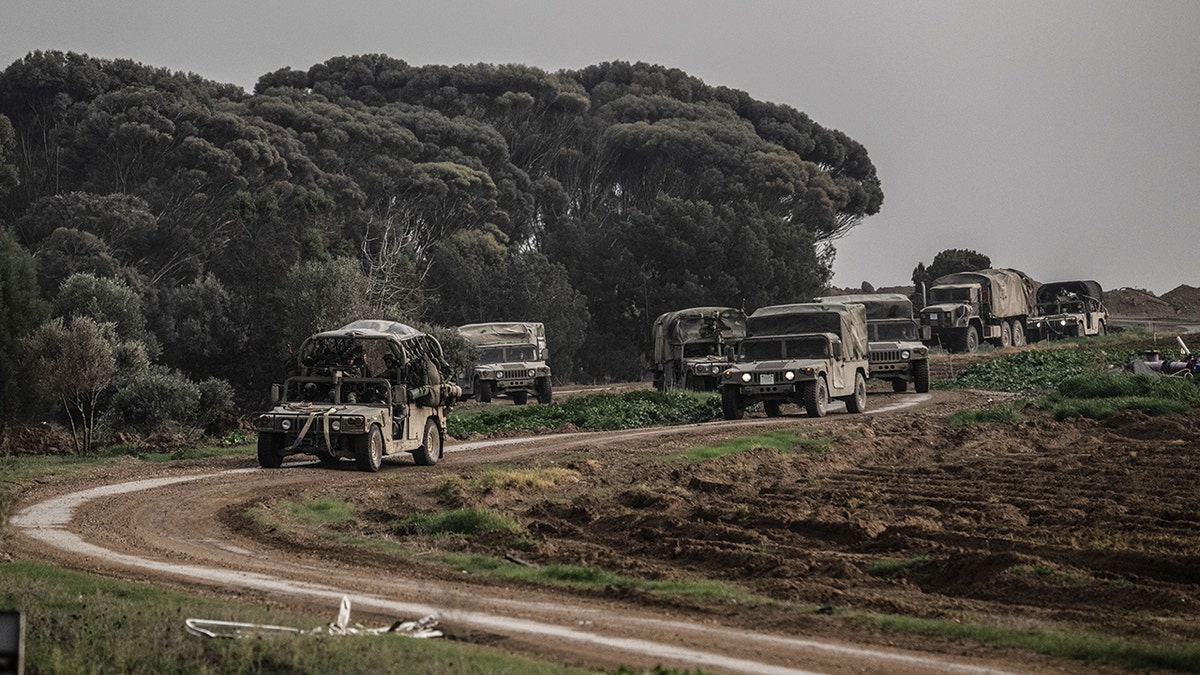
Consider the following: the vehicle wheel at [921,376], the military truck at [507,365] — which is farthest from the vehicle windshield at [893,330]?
Result: the military truck at [507,365]

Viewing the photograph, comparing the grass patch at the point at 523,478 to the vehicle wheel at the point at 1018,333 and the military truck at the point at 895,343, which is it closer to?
the military truck at the point at 895,343

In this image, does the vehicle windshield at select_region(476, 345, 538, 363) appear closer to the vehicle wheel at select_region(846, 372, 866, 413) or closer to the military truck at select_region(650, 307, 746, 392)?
the military truck at select_region(650, 307, 746, 392)

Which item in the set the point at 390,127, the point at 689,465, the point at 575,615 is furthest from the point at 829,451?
the point at 390,127

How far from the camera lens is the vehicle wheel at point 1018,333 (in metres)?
57.1

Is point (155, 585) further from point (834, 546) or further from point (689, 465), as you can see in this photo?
point (689, 465)

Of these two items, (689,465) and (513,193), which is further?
(513,193)

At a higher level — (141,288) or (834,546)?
(141,288)

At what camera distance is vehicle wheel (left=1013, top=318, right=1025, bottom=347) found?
187 feet

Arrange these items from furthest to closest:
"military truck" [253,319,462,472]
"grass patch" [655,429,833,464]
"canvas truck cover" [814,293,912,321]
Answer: "canvas truck cover" [814,293,912,321]
"grass patch" [655,429,833,464]
"military truck" [253,319,462,472]

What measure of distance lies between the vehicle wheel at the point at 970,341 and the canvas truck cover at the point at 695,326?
16531 millimetres

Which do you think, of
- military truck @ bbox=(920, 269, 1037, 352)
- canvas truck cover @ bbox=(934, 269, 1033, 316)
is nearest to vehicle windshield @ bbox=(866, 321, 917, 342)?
military truck @ bbox=(920, 269, 1037, 352)

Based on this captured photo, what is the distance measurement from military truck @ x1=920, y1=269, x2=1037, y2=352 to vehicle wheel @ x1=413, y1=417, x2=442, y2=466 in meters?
30.8

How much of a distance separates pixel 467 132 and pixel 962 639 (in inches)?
2180

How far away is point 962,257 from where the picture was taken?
83.6 meters
